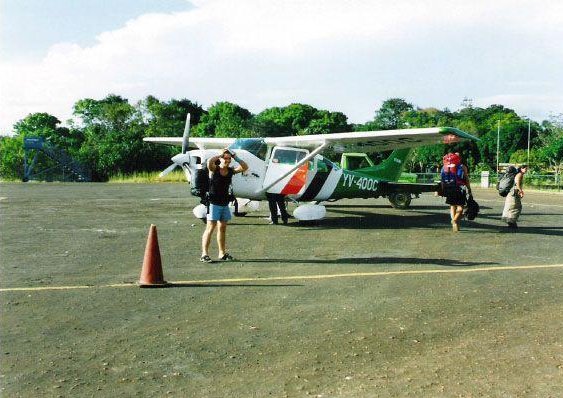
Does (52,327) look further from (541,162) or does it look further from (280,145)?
(541,162)

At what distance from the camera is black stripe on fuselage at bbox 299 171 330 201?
15648 mm

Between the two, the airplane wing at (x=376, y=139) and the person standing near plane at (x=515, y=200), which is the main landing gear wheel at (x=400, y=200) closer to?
the airplane wing at (x=376, y=139)

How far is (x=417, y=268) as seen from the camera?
334 inches

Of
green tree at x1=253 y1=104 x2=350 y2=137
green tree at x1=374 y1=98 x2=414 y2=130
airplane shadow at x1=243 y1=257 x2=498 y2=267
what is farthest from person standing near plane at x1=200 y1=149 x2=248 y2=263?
green tree at x1=374 y1=98 x2=414 y2=130

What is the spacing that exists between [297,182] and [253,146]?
1.54 m

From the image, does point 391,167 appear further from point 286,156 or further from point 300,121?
point 300,121

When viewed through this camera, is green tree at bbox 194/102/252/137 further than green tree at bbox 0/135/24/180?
Yes

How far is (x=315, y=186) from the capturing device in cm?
1584

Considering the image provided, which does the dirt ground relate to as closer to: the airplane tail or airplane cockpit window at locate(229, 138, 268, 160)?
airplane cockpit window at locate(229, 138, 268, 160)

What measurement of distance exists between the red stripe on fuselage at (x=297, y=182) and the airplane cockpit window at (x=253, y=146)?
3.12 ft

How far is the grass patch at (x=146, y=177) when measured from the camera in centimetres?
4788

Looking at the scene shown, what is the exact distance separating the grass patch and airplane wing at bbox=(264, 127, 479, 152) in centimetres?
3225

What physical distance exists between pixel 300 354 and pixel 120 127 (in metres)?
65.4

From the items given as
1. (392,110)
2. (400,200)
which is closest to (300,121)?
(392,110)
